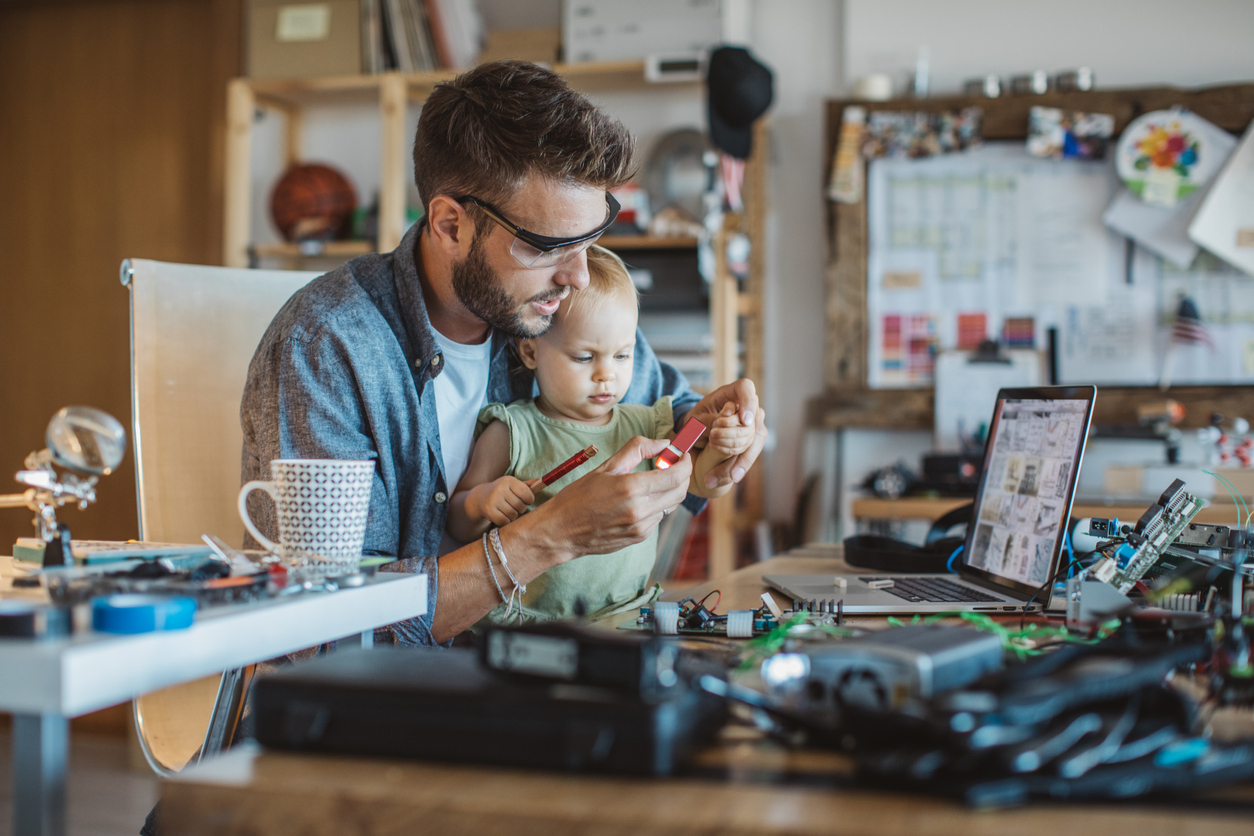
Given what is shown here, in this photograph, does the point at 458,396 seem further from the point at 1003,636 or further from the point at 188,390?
the point at 1003,636

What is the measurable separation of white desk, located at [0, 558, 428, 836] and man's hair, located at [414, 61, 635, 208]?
0.94 m

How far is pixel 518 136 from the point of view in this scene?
149cm

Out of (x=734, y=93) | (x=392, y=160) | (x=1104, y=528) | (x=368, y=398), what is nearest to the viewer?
(x=1104, y=528)

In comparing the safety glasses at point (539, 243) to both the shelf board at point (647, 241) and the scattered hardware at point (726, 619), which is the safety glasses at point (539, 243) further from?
the shelf board at point (647, 241)

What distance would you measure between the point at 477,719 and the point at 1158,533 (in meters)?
0.80

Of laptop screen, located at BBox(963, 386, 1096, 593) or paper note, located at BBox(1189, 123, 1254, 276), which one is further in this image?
paper note, located at BBox(1189, 123, 1254, 276)

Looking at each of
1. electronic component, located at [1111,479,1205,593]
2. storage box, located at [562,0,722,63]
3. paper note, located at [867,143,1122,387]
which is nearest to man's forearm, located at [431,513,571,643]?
electronic component, located at [1111,479,1205,593]

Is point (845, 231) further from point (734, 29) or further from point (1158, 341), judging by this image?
point (1158, 341)

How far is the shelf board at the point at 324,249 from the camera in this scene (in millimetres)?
3551

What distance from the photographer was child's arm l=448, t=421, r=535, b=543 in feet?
4.58

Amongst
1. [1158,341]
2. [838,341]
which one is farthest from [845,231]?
[1158,341]

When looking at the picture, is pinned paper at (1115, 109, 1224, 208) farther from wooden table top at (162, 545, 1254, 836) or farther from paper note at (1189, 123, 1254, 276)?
wooden table top at (162, 545, 1254, 836)

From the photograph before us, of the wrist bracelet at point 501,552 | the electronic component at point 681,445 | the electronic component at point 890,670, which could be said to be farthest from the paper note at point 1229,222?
the electronic component at point 890,670

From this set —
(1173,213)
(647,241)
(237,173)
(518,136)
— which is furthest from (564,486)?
(237,173)
